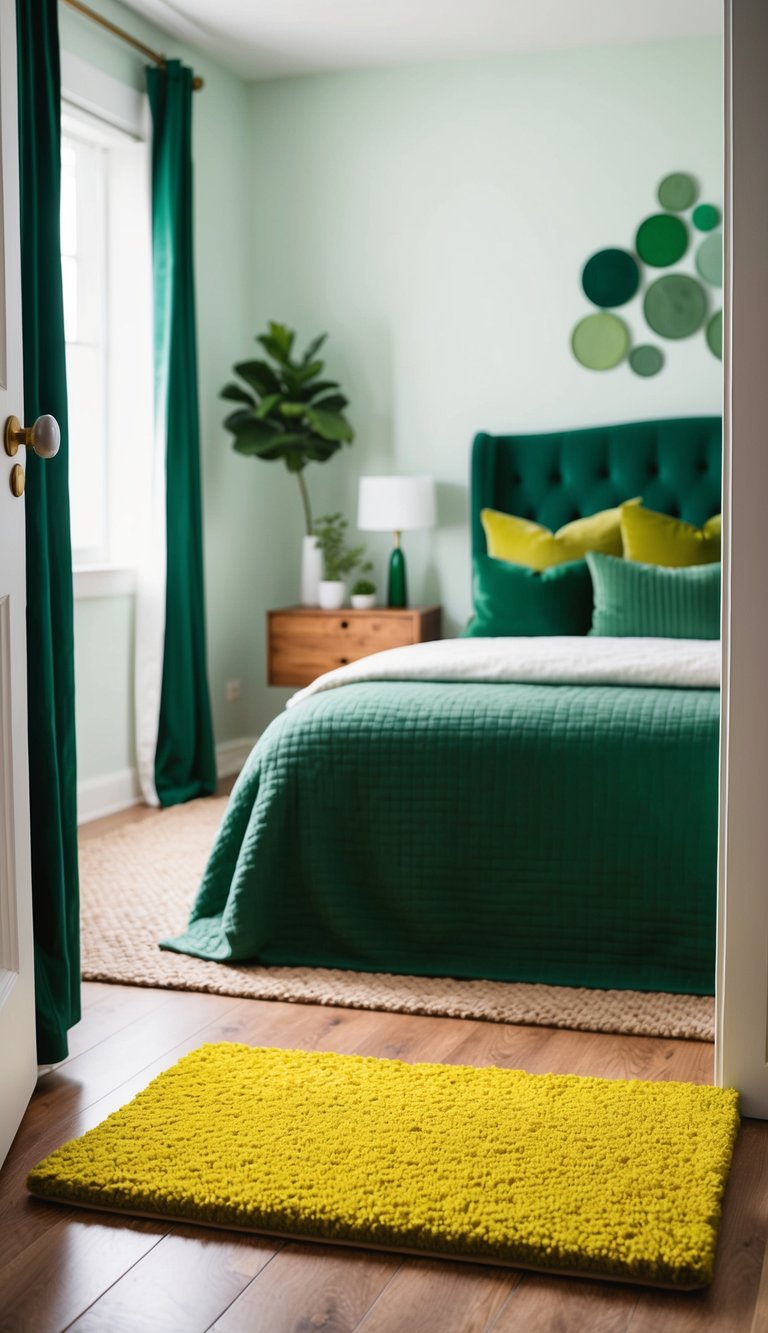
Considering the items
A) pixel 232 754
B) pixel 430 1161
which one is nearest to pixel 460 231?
pixel 232 754

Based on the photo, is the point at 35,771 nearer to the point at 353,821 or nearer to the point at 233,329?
the point at 353,821

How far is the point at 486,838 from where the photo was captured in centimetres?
300

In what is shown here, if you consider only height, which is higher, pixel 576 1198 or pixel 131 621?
pixel 131 621

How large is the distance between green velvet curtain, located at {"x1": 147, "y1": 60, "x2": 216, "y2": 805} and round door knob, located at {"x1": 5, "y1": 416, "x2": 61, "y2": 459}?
9.42 ft

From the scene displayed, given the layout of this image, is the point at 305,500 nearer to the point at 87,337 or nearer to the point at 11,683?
→ the point at 87,337

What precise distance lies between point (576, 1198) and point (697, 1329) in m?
0.29

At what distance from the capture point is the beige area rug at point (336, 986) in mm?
2725

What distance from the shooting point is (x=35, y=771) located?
2.47 m

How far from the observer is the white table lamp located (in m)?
5.31

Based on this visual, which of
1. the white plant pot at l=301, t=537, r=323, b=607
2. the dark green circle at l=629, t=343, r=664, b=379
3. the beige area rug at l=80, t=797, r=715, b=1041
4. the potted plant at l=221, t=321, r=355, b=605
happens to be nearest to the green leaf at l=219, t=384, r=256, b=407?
the potted plant at l=221, t=321, r=355, b=605

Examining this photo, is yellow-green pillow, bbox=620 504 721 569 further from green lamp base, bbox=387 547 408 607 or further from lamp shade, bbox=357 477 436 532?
green lamp base, bbox=387 547 408 607

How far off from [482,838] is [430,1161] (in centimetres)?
104

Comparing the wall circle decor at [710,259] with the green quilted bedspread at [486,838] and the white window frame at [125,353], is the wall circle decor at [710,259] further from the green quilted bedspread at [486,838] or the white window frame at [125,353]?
the green quilted bedspread at [486,838]

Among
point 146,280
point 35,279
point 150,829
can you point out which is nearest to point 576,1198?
point 35,279
